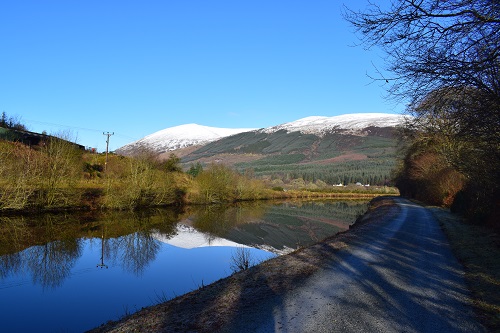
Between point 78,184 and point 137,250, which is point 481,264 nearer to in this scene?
point 137,250

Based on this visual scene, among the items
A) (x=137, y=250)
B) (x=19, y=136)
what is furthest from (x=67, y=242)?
(x=19, y=136)

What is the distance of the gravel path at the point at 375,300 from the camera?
5.42m

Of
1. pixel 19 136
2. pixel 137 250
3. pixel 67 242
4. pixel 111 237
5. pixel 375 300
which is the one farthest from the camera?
pixel 19 136

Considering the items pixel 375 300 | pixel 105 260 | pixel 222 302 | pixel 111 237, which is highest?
pixel 375 300

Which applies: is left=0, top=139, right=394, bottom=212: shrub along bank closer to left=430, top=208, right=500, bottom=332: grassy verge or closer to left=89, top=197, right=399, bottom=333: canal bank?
left=89, top=197, right=399, bottom=333: canal bank

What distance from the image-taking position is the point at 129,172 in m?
40.0

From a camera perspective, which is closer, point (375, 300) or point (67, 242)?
point (375, 300)

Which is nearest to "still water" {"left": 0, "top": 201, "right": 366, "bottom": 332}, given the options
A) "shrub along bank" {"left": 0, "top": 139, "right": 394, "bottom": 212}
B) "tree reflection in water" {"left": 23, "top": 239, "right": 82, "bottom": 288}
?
"tree reflection in water" {"left": 23, "top": 239, "right": 82, "bottom": 288}

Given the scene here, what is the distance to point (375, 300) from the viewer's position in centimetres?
652

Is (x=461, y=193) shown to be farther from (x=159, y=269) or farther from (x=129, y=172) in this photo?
(x=129, y=172)

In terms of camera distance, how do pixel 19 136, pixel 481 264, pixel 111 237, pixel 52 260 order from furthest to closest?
pixel 19 136, pixel 111 237, pixel 52 260, pixel 481 264

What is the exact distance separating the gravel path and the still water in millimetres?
4330

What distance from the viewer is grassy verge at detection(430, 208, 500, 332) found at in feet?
20.1

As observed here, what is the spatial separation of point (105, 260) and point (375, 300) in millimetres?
14104
